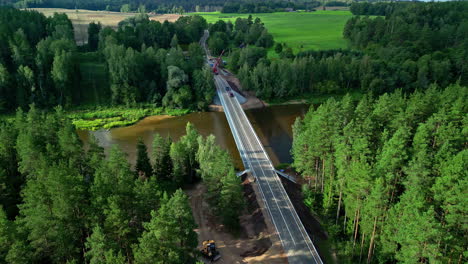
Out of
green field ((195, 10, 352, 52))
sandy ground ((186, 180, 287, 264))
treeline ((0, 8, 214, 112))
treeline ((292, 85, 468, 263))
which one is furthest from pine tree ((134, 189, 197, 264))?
green field ((195, 10, 352, 52))

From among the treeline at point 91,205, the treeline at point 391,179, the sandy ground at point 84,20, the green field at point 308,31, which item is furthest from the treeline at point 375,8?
the treeline at point 91,205

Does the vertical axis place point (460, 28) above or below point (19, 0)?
below

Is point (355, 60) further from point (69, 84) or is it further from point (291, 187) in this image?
point (69, 84)

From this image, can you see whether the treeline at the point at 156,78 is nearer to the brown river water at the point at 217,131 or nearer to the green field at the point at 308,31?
the brown river water at the point at 217,131

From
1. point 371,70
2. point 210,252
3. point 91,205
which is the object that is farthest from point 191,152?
point 371,70

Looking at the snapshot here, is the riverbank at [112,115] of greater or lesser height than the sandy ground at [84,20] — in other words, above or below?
below

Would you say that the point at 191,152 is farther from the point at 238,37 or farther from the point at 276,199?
the point at 238,37

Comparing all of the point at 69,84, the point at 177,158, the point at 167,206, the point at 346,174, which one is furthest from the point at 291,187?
the point at 69,84
